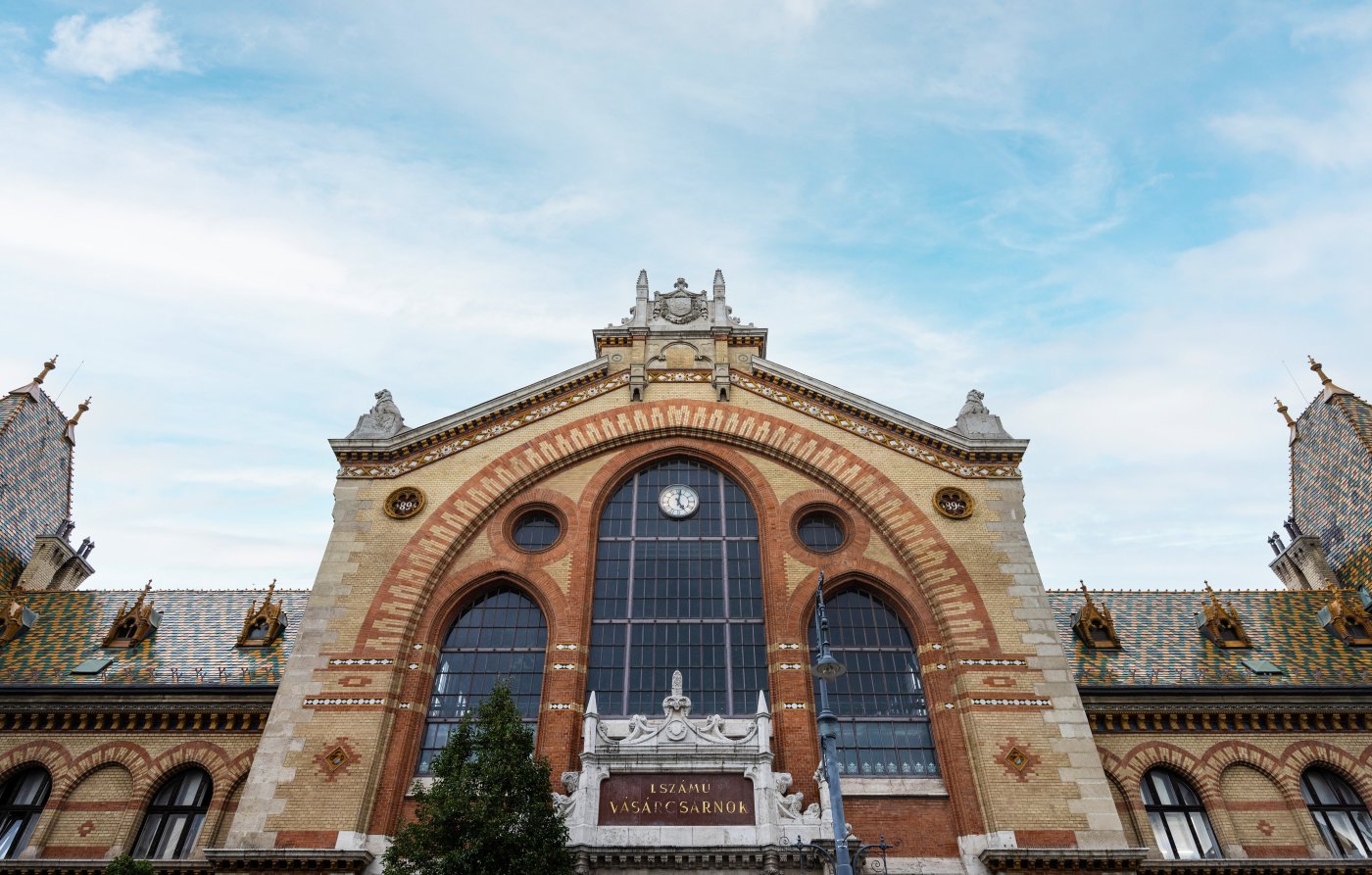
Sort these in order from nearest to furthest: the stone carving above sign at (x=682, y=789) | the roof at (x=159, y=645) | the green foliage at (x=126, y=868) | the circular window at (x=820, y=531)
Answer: the green foliage at (x=126, y=868), the stone carving above sign at (x=682, y=789), the circular window at (x=820, y=531), the roof at (x=159, y=645)

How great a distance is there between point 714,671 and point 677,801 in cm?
356

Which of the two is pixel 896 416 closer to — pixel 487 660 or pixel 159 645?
pixel 487 660

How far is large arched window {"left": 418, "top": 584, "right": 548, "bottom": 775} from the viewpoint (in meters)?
21.2

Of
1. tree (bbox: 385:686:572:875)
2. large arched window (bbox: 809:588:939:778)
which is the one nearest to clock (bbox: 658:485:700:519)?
large arched window (bbox: 809:588:939:778)

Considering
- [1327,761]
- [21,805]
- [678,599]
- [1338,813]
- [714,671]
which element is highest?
[678,599]

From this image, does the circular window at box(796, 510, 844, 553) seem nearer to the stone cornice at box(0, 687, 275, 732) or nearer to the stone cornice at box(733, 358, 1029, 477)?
the stone cornice at box(733, 358, 1029, 477)

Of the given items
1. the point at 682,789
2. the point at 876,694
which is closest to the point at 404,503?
the point at 682,789

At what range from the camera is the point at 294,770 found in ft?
64.4

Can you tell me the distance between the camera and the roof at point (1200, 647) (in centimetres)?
2392

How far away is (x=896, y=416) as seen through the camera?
83.2 feet

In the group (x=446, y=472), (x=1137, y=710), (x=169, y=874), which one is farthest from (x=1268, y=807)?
(x=169, y=874)

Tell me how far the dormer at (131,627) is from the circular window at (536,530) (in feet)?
41.3

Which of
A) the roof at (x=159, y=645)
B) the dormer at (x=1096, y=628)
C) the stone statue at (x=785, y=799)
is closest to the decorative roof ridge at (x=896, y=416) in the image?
the dormer at (x=1096, y=628)

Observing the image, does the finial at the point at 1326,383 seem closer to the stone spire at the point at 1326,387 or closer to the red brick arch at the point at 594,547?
the stone spire at the point at 1326,387
